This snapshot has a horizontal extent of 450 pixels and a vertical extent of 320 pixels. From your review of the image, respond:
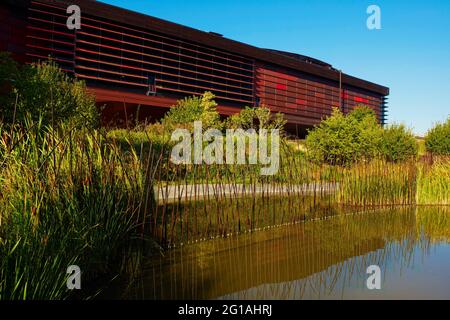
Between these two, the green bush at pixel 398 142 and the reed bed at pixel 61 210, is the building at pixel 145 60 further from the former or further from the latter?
the reed bed at pixel 61 210

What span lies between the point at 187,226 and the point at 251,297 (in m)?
1.98

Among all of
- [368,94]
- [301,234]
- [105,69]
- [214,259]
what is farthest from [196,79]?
[368,94]

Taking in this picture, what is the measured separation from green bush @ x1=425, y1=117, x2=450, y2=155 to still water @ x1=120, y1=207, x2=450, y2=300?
47.1ft

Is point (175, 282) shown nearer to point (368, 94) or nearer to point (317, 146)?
→ point (317, 146)

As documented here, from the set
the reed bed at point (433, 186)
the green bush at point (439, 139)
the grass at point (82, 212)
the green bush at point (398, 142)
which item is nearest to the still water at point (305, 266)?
the grass at point (82, 212)

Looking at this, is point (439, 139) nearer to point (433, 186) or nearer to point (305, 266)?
point (433, 186)

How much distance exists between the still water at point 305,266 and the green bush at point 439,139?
47.1 ft

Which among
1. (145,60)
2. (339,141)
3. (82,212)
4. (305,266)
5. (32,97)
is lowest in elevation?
(305,266)

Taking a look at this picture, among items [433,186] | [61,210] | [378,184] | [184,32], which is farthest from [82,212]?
[184,32]

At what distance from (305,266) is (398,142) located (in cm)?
1429

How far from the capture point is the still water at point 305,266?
4.05 metres

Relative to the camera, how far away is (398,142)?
17781 millimetres

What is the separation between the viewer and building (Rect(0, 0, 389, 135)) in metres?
17.0
